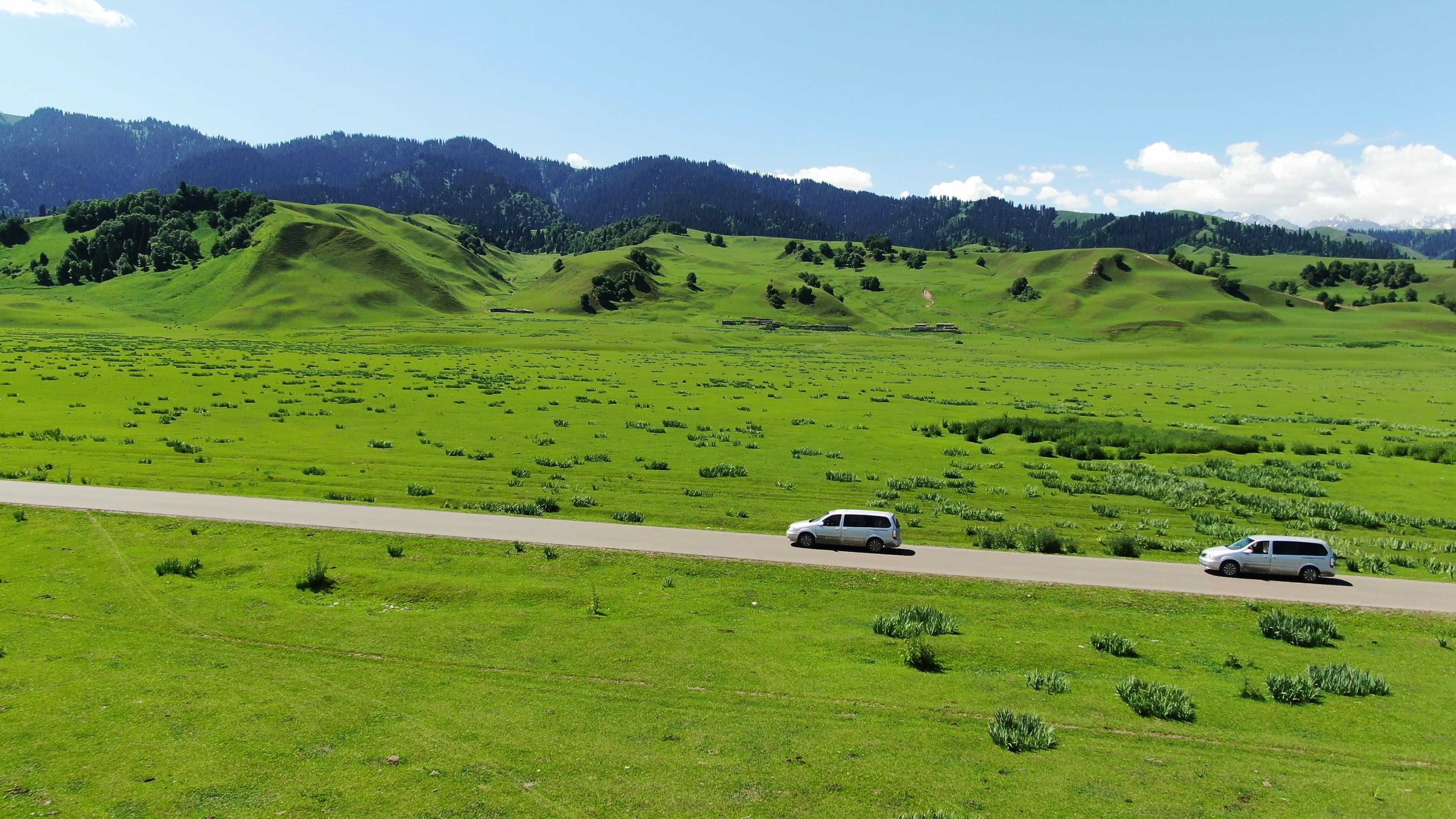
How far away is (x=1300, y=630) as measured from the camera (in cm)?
1983

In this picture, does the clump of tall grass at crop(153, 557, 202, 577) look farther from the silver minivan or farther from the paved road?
the silver minivan

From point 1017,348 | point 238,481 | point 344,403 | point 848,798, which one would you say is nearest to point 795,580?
point 848,798

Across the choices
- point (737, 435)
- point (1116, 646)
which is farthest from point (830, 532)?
point (737, 435)

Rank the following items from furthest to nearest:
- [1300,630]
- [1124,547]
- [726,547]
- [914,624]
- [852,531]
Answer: [1124,547] < [852,531] < [726,547] < [1300,630] < [914,624]

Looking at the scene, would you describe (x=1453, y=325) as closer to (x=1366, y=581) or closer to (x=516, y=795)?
(x=1366, y=581)

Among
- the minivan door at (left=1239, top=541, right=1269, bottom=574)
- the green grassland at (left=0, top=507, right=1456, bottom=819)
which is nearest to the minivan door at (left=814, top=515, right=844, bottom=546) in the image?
the green grassland at (left=0, top=507, right=1456, bottom=819)

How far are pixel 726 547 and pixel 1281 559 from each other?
18.9 metres

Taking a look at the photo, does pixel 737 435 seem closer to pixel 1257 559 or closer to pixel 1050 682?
pixel 1257 559

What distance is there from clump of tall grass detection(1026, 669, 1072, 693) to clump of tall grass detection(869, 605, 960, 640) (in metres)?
2.89

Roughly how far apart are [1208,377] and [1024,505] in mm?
96674

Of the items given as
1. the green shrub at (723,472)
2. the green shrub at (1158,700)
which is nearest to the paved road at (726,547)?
the green shrub at (1158,700)

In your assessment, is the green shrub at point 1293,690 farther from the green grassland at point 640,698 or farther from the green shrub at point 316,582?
the green shrub at point 316,582

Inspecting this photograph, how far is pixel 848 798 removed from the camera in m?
11.7

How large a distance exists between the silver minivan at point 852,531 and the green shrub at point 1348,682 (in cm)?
1268
